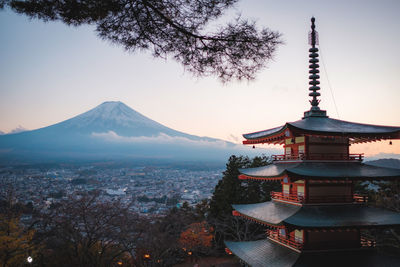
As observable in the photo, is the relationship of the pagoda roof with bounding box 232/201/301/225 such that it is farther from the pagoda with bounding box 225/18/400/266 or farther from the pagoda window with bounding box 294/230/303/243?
the pagoda window with bounding box 294/230/303/243

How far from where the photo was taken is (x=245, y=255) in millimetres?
10648

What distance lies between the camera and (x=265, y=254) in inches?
406

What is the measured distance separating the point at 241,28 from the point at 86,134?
4286 inches

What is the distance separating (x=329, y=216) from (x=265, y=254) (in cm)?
256

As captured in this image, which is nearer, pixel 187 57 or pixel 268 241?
pixel 187 57

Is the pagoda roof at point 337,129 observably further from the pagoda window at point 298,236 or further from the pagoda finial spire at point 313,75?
the pagoda window at point 298,236

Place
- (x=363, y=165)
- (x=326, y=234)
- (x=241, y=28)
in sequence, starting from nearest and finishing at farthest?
1. (x=241, y=28)
2. (x=326, y=234)
3. (x=363, y=165)

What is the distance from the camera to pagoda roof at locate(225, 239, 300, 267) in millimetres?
9352

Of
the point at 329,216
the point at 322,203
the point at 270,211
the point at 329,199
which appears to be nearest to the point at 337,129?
the point at 329,199

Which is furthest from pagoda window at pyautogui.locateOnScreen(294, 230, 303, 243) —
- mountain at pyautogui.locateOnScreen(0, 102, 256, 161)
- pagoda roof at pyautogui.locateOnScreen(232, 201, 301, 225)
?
mountain at pyautogui.locateOnScreen(0, 102, 256, 161)

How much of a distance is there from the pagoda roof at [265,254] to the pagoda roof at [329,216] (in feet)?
3.81

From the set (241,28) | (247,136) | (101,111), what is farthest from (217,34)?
(101,111)

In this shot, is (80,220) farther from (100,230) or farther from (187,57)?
(187,57)

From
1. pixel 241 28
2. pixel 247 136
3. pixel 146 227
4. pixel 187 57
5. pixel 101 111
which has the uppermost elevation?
pixel 101 111
